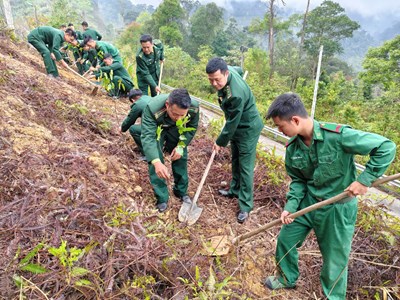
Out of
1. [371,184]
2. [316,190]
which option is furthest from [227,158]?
[371,184]

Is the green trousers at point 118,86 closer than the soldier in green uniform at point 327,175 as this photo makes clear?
No

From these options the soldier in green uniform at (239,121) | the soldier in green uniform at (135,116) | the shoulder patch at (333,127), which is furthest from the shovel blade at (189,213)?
the shoulder patch at (333,127)

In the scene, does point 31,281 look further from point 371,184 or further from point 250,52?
point 250,52

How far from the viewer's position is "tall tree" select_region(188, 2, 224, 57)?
100 ft

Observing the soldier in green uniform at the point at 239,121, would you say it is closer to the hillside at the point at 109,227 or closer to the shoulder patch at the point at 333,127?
the hillside at the point at 109,227

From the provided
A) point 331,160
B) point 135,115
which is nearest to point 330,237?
point 331,160

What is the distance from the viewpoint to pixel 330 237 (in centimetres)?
220

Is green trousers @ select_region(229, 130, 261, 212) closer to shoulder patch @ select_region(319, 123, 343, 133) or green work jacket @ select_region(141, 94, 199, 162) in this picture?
green work jacket @ select_region(141, 94, 199, 162)

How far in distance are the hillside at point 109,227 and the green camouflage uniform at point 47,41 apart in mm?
1484

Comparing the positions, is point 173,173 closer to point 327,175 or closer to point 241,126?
point 241,126

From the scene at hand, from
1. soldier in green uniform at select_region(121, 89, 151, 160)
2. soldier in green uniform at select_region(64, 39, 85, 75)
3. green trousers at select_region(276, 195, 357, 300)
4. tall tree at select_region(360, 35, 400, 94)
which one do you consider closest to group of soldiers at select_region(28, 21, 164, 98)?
soldier in green uniform at select_region(64, 39, 85, 75)

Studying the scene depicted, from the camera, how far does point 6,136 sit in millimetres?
3014

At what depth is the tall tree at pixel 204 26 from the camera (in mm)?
30547

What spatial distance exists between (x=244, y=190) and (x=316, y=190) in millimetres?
1208
